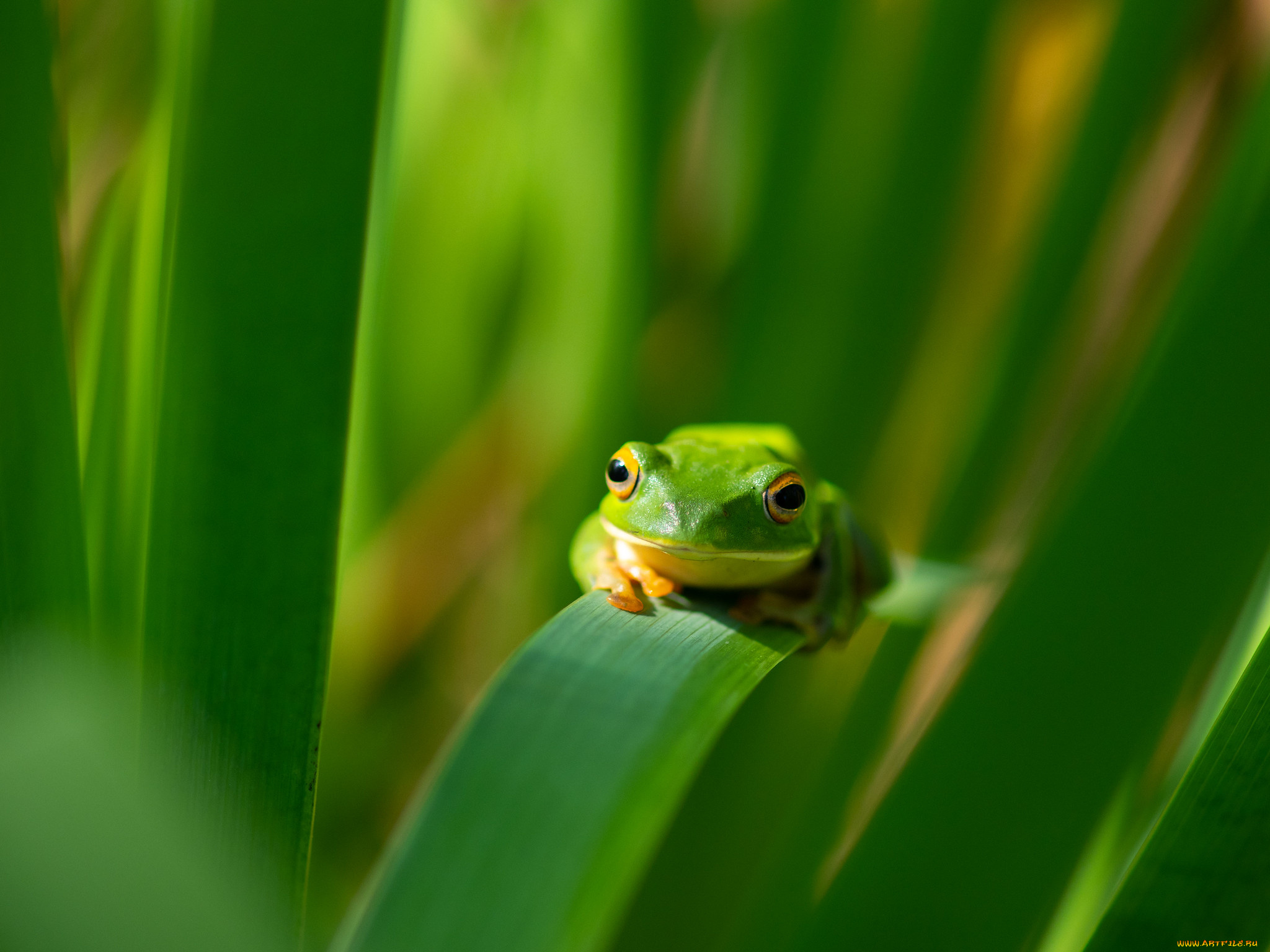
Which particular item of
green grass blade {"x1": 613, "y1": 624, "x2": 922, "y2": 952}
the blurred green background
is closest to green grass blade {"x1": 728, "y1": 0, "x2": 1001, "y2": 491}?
the blurred green background

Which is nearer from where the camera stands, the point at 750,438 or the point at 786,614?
the point at 786,614

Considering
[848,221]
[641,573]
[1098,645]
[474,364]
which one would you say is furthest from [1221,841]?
[474,364]

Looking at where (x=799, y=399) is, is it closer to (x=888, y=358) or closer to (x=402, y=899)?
(x=888, y=358)

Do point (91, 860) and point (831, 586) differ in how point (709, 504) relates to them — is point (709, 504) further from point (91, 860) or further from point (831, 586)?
point (91, 860)

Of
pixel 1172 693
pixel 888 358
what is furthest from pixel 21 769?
pixel 888 358

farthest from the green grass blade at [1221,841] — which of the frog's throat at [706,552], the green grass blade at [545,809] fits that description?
the frog's throat at [706,552]

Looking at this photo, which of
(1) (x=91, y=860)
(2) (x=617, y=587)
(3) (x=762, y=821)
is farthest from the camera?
(3) (x=762, y=821)
